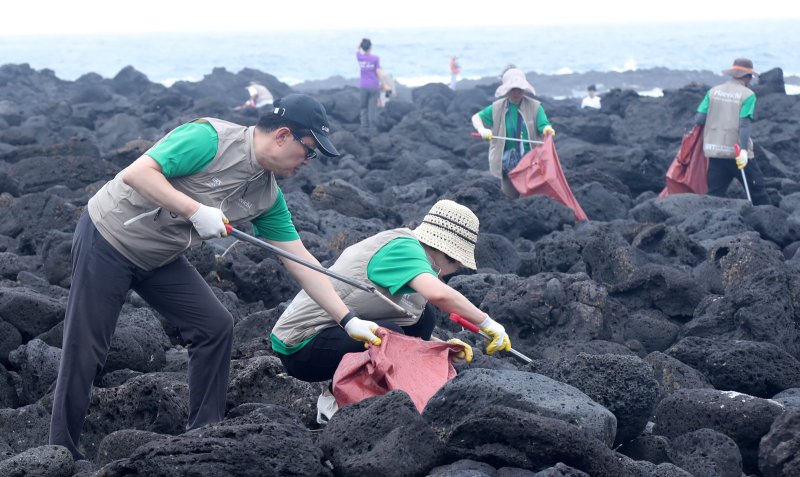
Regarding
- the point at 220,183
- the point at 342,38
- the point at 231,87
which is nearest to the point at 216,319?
the point at 220,183

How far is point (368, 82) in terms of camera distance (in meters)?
19.8

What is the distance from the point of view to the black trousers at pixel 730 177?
11.4 metres

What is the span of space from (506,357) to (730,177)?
6.39 m

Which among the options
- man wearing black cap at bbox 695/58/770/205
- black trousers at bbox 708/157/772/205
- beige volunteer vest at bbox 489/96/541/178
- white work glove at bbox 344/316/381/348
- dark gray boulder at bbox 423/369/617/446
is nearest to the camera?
dark gray boulder at bbox 423/369/617/446

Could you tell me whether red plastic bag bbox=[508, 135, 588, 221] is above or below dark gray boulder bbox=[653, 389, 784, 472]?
below

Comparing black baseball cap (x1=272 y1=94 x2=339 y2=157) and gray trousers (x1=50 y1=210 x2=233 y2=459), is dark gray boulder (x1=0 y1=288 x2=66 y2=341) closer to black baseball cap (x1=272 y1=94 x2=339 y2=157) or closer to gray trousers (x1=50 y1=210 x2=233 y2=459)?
gray trousers (x1=50 y1=210 x2=233 y2=459)

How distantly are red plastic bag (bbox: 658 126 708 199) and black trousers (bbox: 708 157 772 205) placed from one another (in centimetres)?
11

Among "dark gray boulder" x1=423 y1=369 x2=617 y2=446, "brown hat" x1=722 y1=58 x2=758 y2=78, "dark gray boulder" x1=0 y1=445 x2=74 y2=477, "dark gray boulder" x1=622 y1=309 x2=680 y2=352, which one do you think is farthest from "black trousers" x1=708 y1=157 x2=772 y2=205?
"dark gray boulder" x1=0 y1=445 x2=74 y2=477

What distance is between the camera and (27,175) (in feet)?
39.2

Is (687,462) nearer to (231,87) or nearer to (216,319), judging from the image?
(216,319)

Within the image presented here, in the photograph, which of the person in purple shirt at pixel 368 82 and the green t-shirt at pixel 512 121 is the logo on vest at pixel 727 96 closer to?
the green t-shirt at pixel 512 121

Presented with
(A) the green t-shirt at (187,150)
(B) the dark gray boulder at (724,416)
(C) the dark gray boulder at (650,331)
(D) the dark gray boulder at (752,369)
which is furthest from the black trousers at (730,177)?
(A) the green t-shirt at (187,150)

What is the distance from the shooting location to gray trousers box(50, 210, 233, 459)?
4.28 meters

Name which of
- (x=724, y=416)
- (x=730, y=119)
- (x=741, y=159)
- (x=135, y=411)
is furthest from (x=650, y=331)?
(x=730, y=119)
